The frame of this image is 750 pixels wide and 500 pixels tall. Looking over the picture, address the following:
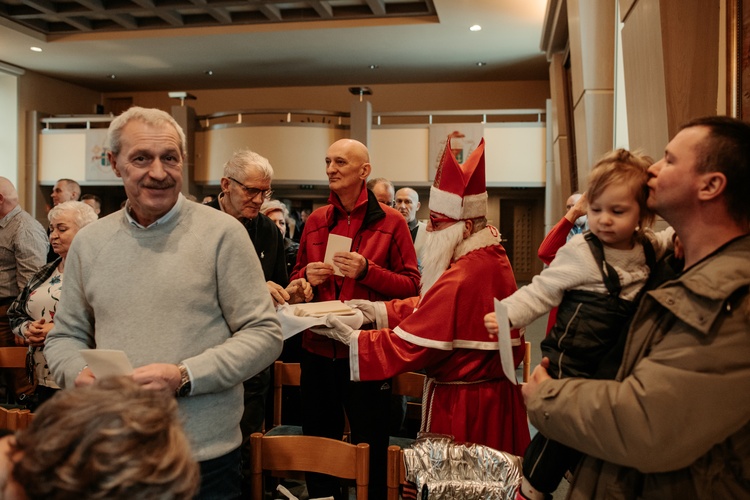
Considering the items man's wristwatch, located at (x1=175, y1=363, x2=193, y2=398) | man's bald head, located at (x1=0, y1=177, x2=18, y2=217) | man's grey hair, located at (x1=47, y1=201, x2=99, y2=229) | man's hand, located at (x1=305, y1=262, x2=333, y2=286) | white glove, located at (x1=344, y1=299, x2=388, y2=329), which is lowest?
man's wristwatch, located at (x1=175, y1=363, x2=193, y2=398)

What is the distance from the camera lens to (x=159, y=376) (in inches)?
52.8

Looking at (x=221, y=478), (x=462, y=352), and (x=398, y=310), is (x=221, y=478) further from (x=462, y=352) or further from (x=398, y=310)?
(x=398, y=310)

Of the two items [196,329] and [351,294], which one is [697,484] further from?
[351,294]

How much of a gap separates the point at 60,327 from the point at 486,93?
1232 centimetres

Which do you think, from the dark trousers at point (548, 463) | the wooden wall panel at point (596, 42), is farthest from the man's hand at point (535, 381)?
the wooden wall panel at point (596, 42)

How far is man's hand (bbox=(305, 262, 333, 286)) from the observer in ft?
8.24

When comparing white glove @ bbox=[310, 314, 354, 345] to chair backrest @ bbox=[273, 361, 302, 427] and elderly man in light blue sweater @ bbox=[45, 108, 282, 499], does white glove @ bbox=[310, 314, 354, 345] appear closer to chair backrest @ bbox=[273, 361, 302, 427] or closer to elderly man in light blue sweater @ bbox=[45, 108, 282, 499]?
elderly man in light blue sweater @ bbox=[45, 108, 282, 499]

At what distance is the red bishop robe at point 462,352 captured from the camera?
197 cm

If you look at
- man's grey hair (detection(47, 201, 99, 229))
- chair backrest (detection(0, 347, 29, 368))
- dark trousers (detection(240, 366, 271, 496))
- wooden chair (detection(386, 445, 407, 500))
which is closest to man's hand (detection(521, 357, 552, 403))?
wooden chair (detection(386, 445, 407, 500))

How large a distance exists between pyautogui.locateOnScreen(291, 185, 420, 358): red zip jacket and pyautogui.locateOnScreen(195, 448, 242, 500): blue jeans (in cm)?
94

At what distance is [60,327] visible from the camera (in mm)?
1595

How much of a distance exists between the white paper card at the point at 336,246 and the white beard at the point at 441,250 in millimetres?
474

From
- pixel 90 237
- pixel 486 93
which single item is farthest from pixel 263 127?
pixel 90 237

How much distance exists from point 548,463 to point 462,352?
0.57 meters
